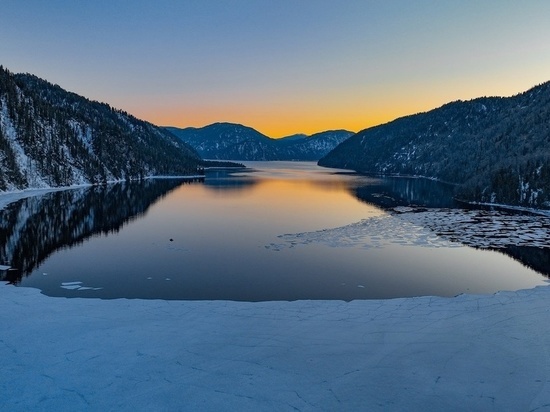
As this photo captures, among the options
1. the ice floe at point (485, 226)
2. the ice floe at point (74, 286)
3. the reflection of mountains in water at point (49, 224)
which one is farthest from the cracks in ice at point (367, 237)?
the reflection of mountains in water at point (49, 224)

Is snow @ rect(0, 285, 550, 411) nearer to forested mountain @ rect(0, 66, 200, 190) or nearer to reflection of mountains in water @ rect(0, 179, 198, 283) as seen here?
reflection of mountains in water @ rect(0, 179, 198, 283)

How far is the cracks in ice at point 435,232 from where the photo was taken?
41438mm

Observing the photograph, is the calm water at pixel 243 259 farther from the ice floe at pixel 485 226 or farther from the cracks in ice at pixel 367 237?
the ice floe at pixel 485 226

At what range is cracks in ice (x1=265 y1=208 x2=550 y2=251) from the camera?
4144 cm

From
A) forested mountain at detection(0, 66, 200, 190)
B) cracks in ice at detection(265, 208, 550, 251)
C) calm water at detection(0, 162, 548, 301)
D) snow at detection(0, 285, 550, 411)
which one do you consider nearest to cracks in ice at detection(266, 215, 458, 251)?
cracks in ice at detection(265, 208, 550, 251)

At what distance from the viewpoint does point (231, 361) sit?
1331 cm

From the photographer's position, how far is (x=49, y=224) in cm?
5116

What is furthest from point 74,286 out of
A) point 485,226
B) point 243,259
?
point 485,226

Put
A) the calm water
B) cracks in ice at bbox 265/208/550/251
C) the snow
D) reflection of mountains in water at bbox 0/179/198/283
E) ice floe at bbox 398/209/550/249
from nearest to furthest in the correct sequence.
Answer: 1. the snow
2. the calm water
3. reflection of mountains in water at bbox 0/179/198/283
4. cracks in ice at bbox 265/208/550/251
5. ice floe at bbox 398/209/550/249

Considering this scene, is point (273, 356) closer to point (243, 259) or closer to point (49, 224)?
point (243, 259)

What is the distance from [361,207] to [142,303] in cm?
5822

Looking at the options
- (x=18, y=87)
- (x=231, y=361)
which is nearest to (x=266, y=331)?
(x=231, y=361)

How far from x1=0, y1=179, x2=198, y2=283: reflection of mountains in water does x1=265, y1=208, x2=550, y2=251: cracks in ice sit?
869 inches

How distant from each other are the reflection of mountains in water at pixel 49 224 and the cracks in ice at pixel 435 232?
72.4 ft
